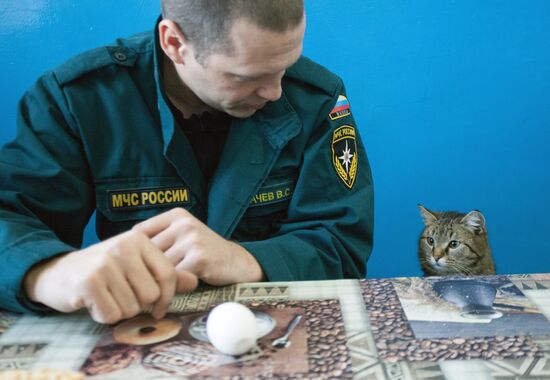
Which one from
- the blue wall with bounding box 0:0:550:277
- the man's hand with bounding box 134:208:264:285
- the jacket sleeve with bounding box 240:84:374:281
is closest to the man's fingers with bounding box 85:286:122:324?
the man's hand with bounding box 134:208:264:285

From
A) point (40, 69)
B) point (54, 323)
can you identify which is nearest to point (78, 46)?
point (40, 69)

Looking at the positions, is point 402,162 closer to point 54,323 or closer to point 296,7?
point 296,7

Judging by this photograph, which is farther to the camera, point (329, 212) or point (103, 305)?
point (329, 212)

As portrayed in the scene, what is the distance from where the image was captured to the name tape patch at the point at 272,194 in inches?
45.5

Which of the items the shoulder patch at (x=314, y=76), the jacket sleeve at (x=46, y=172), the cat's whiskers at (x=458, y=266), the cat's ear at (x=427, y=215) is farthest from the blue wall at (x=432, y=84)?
the jacket sleeve at (x=46, y=172)

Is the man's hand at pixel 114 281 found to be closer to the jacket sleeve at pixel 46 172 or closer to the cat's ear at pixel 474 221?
the jacket sleeve at pixel 46 172

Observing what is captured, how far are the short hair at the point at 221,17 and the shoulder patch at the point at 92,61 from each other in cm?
16

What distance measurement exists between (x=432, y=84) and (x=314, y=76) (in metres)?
0.93

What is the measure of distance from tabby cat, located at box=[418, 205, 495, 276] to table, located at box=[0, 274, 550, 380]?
46.0 inches

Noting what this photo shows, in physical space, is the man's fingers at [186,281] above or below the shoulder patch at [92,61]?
below

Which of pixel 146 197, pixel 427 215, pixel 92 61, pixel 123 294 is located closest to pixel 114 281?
pixel 123 294

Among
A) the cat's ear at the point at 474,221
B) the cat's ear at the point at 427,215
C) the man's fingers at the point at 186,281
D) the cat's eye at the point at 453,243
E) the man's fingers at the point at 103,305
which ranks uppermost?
the cat's ear at the point at 427,215

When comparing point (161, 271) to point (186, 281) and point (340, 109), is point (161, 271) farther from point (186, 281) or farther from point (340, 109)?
point (340, 109)

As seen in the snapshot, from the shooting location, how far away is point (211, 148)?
1.20 m
